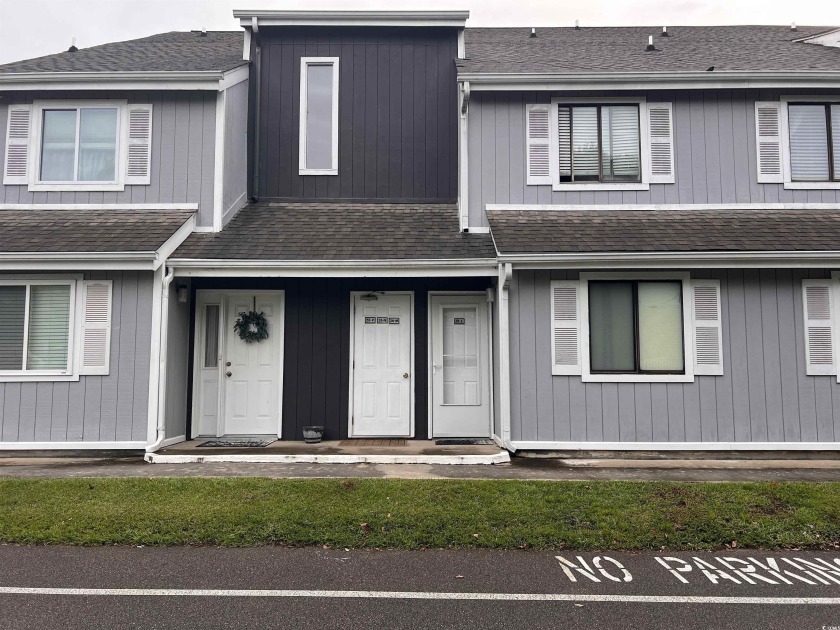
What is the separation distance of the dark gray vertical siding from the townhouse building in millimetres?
40

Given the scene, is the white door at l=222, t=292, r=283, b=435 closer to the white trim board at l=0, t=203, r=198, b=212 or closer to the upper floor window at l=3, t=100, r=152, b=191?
the white trim board at l=0, t=203, r=198, b=212

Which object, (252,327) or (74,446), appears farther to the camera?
(252,327)

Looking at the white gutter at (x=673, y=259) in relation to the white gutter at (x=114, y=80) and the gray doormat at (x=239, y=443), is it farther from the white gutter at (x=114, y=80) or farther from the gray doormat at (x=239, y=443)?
the white gutter at (x=114, y=80)

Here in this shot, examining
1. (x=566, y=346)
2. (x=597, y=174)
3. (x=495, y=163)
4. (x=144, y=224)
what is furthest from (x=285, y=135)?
(x=566, y=346)

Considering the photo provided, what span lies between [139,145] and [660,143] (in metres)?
8.33

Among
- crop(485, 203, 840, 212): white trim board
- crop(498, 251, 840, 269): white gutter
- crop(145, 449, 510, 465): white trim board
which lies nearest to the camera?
crop(145, 449, 510, 465): white trim board

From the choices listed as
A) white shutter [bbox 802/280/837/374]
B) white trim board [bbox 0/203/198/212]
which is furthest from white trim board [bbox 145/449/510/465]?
white shutter [bbox 802/280/837/374]

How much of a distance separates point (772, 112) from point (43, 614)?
11079 mm

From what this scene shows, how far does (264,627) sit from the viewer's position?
3.79 m

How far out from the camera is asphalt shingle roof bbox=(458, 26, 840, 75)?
10.1 m

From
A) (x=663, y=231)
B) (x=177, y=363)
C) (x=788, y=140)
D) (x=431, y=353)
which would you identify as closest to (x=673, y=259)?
(x=663, y=231)

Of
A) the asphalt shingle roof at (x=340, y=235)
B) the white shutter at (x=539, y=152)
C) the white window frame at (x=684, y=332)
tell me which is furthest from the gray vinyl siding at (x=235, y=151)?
the white window frame at (x=684, y=332)

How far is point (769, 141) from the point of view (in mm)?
9680

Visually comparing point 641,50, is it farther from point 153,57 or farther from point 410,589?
point 410,589
